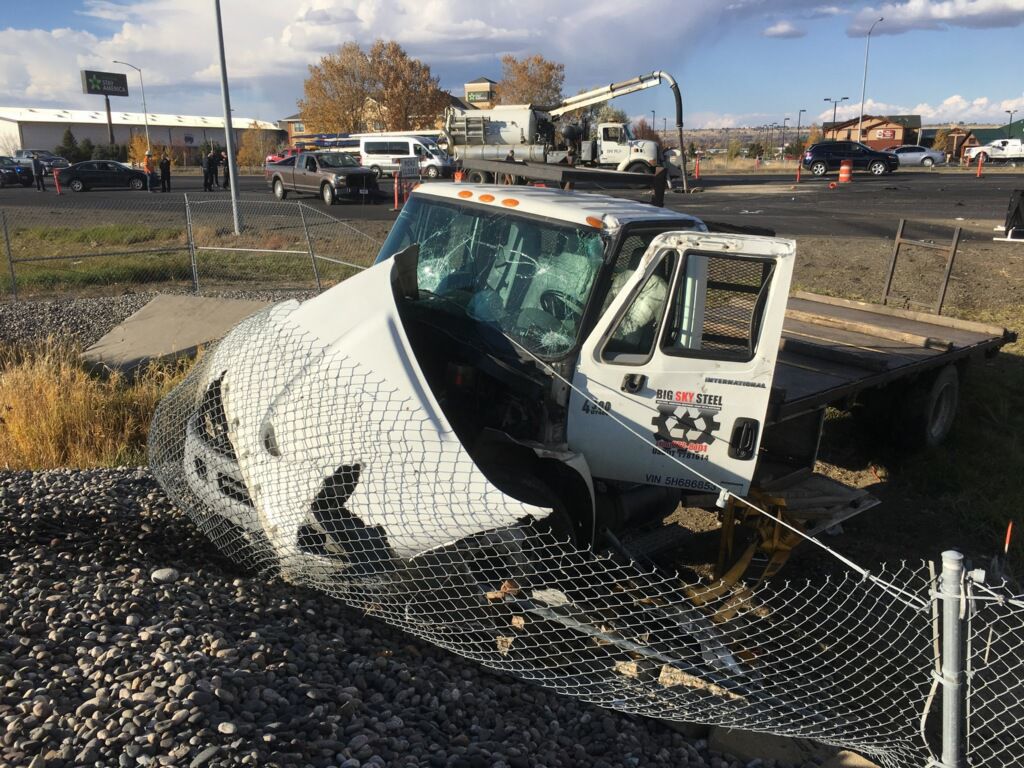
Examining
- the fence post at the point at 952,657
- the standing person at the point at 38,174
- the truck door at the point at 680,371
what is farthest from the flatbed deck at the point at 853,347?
the standing person at the point at 38,174

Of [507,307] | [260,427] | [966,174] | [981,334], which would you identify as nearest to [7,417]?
[260,427]

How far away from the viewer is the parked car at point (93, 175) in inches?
1310

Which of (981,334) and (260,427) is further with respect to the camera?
(981,334)

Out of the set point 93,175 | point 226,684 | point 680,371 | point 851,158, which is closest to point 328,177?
point 93,175

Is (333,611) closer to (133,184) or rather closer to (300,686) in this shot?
(300,686)

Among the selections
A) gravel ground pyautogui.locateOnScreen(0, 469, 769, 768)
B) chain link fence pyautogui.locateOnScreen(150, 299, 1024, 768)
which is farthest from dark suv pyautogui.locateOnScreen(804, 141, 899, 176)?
gravel ground pyautogui.locateOnScreen(0, 469, 769, 768)

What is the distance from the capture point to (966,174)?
41.8 meters

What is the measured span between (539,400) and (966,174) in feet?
146

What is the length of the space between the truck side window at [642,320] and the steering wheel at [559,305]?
250 millimetres

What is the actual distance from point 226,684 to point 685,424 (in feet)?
8.50

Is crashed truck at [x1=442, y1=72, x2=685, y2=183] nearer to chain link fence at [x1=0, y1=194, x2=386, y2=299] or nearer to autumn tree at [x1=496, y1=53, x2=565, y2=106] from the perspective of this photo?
chain link fence at [x1=0, y1=194, x2=386, y2=299]

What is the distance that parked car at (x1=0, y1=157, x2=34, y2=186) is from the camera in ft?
122

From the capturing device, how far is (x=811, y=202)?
27.5 meters

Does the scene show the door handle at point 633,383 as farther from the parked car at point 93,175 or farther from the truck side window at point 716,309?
the parked car at point 93,175
